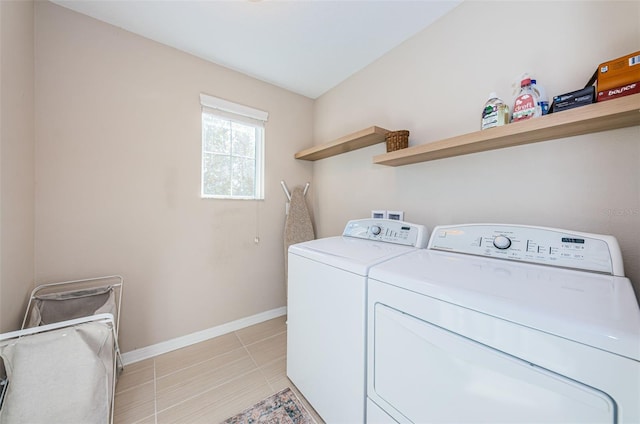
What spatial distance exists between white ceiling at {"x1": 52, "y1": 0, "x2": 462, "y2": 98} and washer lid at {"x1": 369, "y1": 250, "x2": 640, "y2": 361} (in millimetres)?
1626

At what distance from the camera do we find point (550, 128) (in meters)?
0.95

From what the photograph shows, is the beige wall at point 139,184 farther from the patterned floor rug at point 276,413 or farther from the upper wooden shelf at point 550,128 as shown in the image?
the upper wooden shelf at point 550,128

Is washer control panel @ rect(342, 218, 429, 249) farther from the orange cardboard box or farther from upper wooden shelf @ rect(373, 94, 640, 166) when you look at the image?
the orange cardboard box

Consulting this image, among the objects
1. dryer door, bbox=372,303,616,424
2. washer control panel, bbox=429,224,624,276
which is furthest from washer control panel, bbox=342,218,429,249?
dryer door, bbox=372,303,616,424

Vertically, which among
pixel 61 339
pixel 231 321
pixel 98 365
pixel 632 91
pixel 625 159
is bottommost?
pixel 231 321

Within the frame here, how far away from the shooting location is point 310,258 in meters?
1.25

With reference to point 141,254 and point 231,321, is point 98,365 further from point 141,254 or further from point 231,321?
point 231,321

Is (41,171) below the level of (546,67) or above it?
below

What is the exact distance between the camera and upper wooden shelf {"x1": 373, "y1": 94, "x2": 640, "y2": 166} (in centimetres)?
80

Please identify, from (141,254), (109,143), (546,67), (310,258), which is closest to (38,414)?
(141,254)

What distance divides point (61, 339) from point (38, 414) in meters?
0.27

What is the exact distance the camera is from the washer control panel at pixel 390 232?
1.38 m

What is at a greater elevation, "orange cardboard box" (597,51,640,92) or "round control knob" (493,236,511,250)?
"orange cardboard box" (597,51,640,92)

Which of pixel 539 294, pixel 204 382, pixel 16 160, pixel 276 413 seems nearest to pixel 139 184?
pixel 16 160
